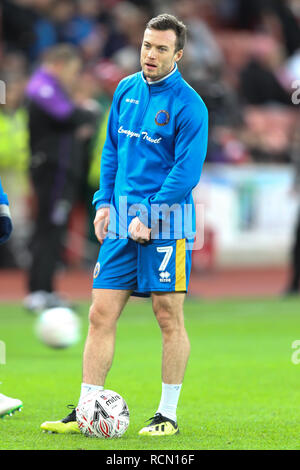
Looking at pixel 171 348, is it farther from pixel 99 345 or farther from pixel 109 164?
pixel 109 164

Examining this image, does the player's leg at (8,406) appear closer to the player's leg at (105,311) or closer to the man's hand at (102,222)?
the player's leg at (105,311)

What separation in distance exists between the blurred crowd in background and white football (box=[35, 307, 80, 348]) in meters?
4.43

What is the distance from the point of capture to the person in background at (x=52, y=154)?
1262cm

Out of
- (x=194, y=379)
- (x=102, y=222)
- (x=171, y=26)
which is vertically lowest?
(x=194, y=379)

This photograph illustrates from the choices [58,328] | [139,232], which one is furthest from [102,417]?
[58,328]

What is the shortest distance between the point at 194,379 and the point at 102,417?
262 cm

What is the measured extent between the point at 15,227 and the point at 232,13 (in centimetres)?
1012

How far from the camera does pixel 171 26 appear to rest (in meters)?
6.20

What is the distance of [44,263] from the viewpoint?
41.7ft

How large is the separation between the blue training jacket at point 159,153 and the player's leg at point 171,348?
0.40 metres

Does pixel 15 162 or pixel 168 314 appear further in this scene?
pixel 15 162
